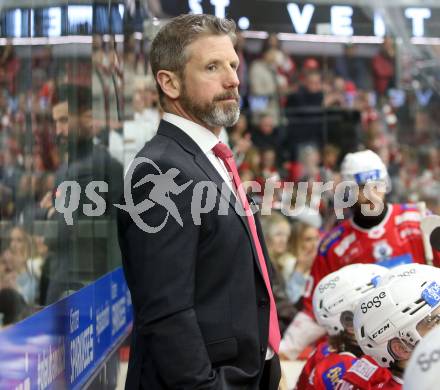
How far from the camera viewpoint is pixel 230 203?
2365 millimetres

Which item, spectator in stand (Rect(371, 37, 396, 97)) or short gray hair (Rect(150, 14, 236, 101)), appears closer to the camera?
short gray hair (Rect(150, 14, 236, 101))

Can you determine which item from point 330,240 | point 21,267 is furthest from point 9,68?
point 330,240

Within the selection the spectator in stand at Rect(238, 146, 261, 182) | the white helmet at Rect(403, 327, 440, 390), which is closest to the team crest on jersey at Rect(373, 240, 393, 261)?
the white helmet at Rect(403, 327, 440, 390)

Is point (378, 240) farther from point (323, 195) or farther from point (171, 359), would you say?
point (323, 195)

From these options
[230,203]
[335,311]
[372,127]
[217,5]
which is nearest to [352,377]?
[335,311]

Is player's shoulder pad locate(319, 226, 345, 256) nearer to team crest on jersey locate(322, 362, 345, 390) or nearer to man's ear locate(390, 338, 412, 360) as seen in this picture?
team crest on jersey locate(322, 362, 345, 390)

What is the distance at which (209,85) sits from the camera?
8.11ft

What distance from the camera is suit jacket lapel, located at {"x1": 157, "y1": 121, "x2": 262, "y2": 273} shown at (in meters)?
2.38

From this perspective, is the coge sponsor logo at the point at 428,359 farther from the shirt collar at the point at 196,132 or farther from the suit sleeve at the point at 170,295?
the shirt collar at the point at 196,132

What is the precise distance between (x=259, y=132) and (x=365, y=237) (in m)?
3.49

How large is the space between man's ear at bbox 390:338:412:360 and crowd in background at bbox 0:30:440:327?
3.30 feet

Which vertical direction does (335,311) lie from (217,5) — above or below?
below

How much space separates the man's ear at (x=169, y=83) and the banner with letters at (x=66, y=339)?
69cm

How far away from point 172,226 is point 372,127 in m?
6.10
